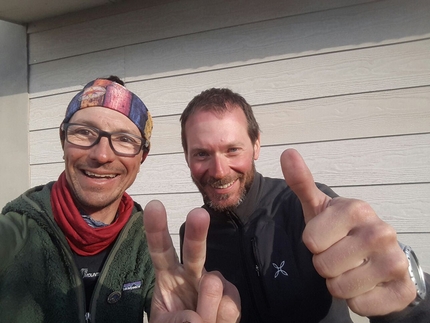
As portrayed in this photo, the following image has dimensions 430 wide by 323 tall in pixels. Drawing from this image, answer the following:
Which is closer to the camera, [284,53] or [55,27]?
[284,53]

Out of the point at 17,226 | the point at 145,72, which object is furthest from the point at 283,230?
the point at 145,72

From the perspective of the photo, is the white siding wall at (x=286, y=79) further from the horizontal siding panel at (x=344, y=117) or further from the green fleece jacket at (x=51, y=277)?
the green fleece jacket at (x=51, y=277)

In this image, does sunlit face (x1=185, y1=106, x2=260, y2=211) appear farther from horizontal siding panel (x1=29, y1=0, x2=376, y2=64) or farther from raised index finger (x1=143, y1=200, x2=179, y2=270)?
horizontal siding panel (x1=29, y1=0, x2=376, y2=64)

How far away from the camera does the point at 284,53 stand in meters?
2.02

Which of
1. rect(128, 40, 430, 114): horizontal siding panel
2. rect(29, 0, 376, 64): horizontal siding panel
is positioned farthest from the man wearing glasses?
rect(29, 0, 376, 64): horizontal siding panel

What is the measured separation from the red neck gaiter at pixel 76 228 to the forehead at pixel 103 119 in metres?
0.26

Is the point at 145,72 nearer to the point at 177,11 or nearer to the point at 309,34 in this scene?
the point at 177,11

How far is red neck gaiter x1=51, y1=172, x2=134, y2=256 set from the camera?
1280mm

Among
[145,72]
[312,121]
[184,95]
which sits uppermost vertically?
[145,72]

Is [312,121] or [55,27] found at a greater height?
[55,27]

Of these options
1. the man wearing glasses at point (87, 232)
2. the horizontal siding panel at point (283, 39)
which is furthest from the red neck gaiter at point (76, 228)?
the horizontal siding panel at point (283, 39)

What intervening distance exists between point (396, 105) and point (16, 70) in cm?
258

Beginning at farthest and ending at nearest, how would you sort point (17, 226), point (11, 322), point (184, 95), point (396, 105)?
point (184, 95) < point (396, 105) < point (17, 226) < point (11, 322)

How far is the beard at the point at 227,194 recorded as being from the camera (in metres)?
1.38
